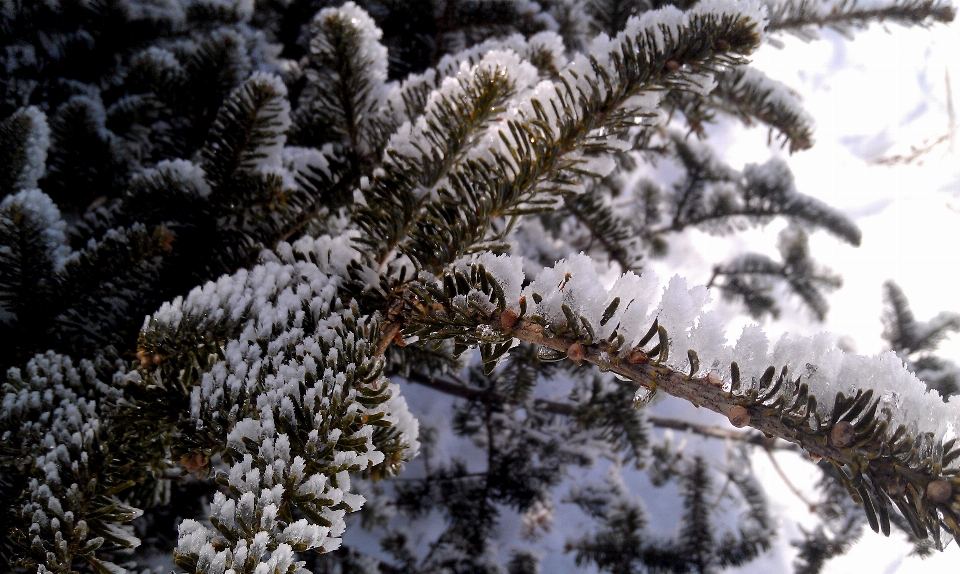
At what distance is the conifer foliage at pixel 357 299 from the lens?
14.7 inches

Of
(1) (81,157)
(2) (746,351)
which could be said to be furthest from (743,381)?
(1) (81,157)

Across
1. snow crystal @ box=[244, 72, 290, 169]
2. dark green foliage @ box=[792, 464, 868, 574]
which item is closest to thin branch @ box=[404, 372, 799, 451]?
dark green foliage @ box=[792, 464, 868, 574]

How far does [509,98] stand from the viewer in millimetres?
602

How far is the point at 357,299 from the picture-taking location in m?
0.52

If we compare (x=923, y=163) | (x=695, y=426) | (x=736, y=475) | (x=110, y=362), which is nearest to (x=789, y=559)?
(x=736, y=475)

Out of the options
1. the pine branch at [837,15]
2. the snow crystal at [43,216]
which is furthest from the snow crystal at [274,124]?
the pine branch at [837,15]

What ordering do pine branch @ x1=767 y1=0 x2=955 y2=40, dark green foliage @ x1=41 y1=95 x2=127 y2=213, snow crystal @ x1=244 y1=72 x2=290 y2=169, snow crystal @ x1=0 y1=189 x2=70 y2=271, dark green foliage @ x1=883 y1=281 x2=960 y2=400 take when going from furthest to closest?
dark green foliage @ x1=883 y1=281 x2=960 y2=400
pine branch @ x1=767 y1=0 x2=955 y2=40
dark green foliage @ x1=41 y1=95 x2=127 y2=213
snow crystal @ x1=244 y1=72 x2=290 y2=169
snow crystal @ x1=0 y1=189 x2=70 y2=271

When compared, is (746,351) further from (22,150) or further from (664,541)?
(664,541)

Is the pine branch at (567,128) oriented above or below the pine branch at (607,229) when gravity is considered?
below

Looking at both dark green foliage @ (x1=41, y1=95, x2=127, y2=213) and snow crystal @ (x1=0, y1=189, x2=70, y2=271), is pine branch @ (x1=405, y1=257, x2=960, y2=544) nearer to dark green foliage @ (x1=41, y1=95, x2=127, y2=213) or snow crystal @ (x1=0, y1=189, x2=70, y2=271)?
snow crystal @ (x1=0, y1=189, x2=70, y2=271)

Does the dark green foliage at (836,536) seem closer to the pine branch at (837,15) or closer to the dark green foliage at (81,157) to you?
the pine branch at (837,15)

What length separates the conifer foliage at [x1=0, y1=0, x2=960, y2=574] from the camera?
37 cm

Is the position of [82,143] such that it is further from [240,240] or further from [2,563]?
[2,563]

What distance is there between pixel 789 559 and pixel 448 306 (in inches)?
70.8
